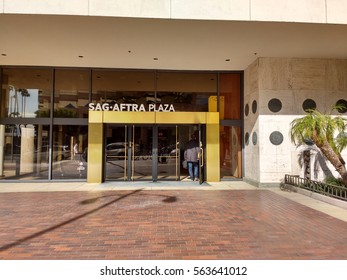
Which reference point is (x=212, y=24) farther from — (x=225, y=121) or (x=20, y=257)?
(x=20, y=257)

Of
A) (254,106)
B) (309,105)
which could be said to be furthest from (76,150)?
(309,105)

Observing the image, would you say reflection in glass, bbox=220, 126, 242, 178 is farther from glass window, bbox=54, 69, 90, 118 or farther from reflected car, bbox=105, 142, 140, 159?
glass window, bbox=54, 69, 90, 118

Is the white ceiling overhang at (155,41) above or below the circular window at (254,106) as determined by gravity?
above

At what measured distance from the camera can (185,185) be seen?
37.4 feet

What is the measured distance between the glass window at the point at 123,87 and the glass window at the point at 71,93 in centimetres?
43

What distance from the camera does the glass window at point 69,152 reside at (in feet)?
41.3

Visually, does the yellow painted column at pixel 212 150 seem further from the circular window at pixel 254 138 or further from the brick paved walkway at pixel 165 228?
the brick paved walkway at pixel 165 228

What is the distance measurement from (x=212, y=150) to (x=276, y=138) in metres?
2.72

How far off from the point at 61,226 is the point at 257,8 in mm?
7395

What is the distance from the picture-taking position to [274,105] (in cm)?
1132

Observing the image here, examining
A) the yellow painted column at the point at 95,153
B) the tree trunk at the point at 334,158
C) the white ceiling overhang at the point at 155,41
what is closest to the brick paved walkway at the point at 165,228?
the tree trunk at the point at 334,158

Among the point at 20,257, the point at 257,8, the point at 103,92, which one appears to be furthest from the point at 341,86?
the point at 20,257

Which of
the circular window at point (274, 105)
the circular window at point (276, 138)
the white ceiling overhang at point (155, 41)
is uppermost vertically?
the white ceiling overhang at point (155, 41)

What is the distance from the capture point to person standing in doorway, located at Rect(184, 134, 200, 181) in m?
12.2
